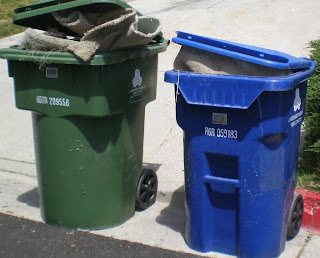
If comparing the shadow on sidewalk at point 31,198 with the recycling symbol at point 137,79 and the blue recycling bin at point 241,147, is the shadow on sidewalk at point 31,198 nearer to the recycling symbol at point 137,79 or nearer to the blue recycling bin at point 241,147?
the recycling symbol at point 137,79

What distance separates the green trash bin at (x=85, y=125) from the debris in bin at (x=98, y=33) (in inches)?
3.1

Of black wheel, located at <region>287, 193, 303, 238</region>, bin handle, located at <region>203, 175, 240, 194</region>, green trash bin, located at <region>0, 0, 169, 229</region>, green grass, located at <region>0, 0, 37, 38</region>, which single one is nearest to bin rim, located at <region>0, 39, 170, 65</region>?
green trash bin, located at <region>0, 0, 169, 229</region>

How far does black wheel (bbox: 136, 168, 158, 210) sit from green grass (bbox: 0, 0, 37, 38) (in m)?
8.07

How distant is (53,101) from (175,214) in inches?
56.7

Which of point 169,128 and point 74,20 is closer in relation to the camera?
point 74,20

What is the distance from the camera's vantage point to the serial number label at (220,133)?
10.8 feet

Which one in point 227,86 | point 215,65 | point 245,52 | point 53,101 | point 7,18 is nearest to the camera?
point 227,86

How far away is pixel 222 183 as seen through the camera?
3432 millimetres

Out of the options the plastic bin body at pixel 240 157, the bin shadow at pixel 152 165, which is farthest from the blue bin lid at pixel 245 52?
the bin shadow at pixel 152 165

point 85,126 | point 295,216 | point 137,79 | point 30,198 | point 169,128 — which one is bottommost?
point 30,198

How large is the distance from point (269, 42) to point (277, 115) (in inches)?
216

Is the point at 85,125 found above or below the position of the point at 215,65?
below

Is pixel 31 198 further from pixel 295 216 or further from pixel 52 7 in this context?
pixel 295 216

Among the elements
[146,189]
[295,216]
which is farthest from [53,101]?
[295,216]
